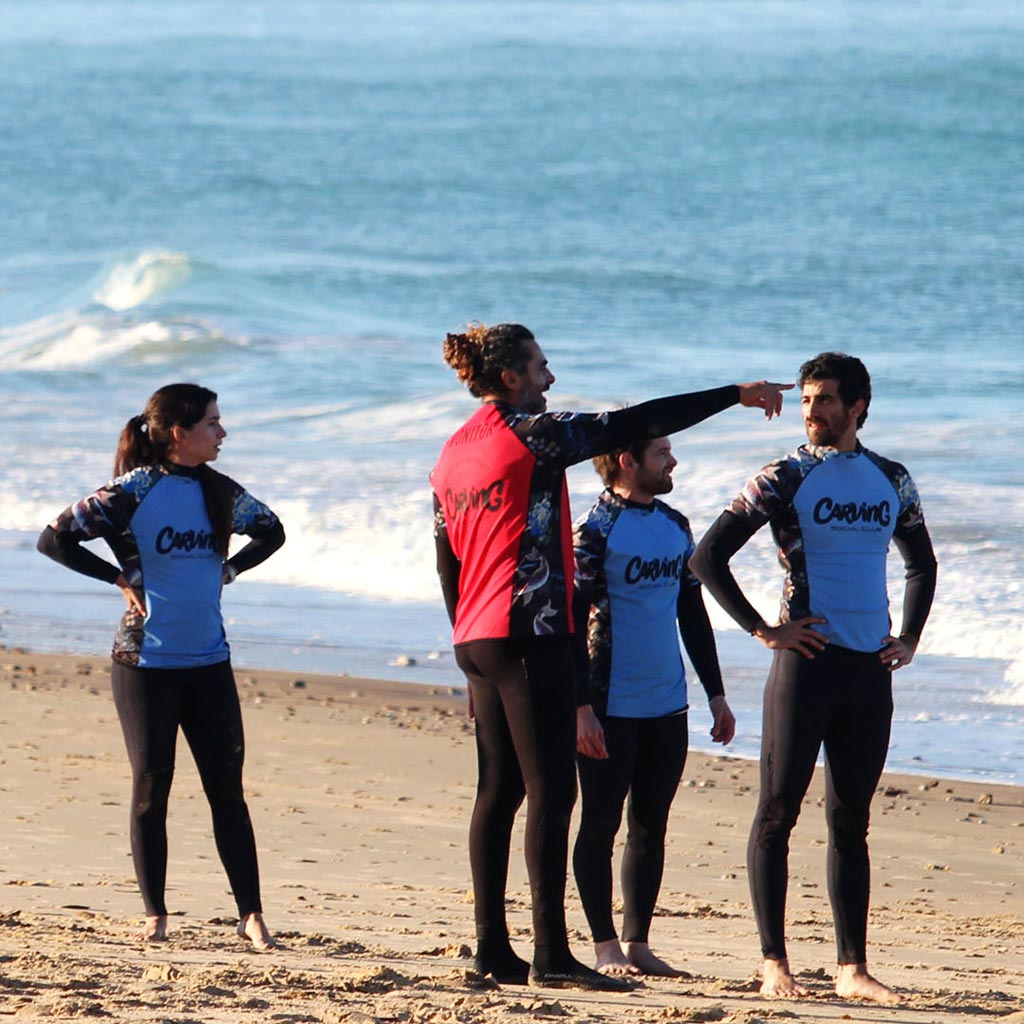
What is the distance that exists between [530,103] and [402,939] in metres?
49.4

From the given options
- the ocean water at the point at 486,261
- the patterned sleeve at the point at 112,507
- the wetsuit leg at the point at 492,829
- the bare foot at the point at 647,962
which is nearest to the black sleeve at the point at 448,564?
the wetsuit leg at the point at 492,829

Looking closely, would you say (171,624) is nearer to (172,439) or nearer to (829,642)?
(172,439)

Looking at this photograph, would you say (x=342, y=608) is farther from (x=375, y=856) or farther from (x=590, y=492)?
(x=375, y=856)

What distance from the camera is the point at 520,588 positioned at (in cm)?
412

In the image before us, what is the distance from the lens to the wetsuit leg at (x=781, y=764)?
441 cm

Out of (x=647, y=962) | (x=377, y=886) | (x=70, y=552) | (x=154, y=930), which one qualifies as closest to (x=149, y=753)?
(x=154, y=930)

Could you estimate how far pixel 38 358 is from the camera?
86.1ft

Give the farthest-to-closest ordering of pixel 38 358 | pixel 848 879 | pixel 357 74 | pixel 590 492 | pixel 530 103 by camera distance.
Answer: pixel 357 74
pixel 530 103
pixel 38 358
pixel 590 492
pixel 848 879

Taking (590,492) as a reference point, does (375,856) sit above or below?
below

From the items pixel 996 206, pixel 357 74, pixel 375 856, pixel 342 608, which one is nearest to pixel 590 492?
pixel 342 608

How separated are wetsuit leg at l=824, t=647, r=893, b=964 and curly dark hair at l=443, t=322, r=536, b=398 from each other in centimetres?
110

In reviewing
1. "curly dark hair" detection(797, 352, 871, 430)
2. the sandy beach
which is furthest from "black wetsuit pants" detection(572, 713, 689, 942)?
"curly dark hair" detection(797, 352, 871, 430)

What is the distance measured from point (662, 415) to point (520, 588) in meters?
0.53

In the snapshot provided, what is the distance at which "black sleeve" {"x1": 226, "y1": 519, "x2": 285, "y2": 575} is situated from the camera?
523 centimetres
